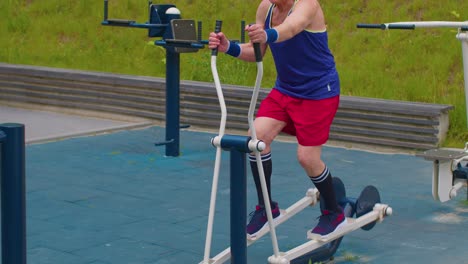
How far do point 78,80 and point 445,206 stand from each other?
5.31 meters

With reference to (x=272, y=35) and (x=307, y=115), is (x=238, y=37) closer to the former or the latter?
(x=307, y=115)

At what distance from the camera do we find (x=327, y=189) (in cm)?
569

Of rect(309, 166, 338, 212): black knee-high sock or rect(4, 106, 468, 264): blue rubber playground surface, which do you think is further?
rect(4, 106, 468, 264): blue rubber playground surface

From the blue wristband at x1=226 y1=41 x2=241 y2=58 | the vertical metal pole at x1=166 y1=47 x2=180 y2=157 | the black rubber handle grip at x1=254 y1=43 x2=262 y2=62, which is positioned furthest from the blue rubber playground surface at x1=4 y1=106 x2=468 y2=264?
the black rubber handle grip at x1=254 y1=43 x2=262 y2=62

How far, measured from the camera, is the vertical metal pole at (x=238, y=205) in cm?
469

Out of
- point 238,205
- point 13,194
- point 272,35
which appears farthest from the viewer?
point 272,35

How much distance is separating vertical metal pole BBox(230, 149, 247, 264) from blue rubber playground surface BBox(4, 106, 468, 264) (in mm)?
1058

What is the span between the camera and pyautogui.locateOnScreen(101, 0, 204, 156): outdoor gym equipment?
27.4 feet

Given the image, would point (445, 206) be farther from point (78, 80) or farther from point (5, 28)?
point (5, 28)

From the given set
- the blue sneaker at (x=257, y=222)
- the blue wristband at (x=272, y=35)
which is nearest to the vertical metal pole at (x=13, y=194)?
the blue wristband at (x=272, y=35)

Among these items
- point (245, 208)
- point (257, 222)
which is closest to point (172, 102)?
point (257, 222)

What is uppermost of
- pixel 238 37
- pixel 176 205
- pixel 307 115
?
pixel 238 37

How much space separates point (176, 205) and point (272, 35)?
8.56 feet

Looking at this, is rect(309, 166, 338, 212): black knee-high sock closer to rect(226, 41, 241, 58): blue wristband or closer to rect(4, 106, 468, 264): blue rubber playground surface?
rect(4, 106, 468, 264): blue rubber playground surface
